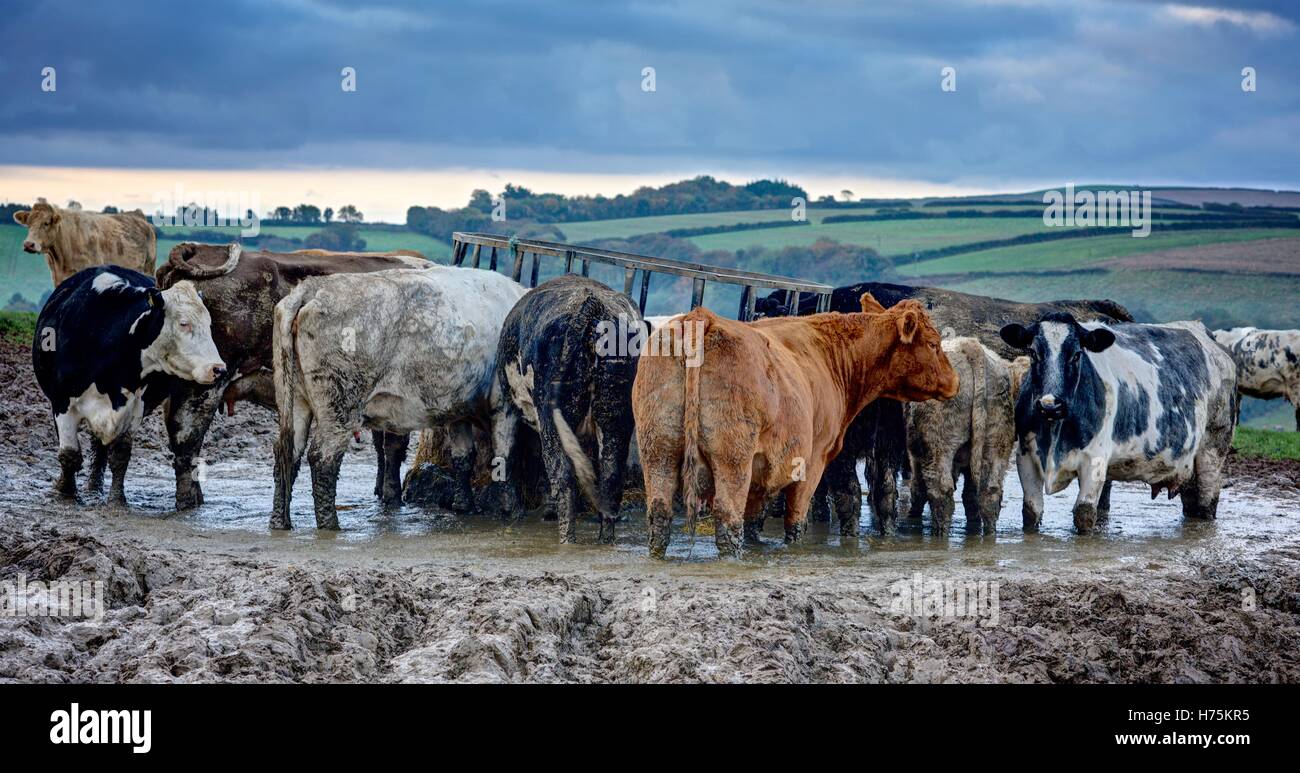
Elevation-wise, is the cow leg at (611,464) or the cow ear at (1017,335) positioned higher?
the cow ear at (1017,335)

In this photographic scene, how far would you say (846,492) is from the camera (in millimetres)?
11641

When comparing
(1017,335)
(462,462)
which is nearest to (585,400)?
(462,462)

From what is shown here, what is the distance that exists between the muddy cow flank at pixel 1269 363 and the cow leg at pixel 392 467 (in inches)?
618

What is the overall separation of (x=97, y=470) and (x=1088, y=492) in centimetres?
850

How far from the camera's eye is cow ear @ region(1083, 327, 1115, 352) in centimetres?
1187

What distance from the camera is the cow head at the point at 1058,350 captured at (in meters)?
11.6

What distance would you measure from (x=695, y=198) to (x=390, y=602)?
44874 millimetres

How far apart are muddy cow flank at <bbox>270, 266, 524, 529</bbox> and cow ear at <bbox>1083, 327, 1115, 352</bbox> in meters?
4.95

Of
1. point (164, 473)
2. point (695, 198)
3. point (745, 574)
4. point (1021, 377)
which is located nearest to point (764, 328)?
point (745, 574)

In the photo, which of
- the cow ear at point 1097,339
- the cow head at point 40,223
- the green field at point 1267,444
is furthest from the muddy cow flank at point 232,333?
the green field at point 1267,444

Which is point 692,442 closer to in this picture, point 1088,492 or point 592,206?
point 1088,492

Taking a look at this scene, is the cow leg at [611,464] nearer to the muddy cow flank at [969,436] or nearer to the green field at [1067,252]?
the muddy cow flank at [969,436]

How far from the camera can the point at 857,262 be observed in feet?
132

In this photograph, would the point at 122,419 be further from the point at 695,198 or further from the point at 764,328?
the point at 695,198
